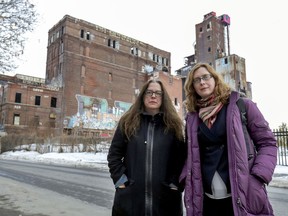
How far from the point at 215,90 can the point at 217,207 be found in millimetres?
1001

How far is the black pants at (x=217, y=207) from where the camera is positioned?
2.16 metres

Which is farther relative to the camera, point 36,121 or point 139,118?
point 36,121

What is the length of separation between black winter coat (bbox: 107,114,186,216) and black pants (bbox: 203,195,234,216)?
377mm

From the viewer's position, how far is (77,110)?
4891 centimetres

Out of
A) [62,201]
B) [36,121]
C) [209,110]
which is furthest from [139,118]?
[36,121]

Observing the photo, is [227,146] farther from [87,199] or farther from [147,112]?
[87,199]

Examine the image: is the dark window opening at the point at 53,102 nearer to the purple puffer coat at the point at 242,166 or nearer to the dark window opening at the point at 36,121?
the dark window opening at the point at 36,121

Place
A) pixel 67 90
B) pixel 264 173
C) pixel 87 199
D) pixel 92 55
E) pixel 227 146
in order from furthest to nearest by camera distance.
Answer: pixel 92 55
pixel 67 90
pixel 87 199
pixel 227 146
pixel 264 173

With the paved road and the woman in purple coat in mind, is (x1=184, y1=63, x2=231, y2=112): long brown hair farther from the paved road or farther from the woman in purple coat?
the paved road

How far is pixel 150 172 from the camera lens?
2555 mm

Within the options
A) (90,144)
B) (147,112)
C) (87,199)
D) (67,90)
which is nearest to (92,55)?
(67,90)

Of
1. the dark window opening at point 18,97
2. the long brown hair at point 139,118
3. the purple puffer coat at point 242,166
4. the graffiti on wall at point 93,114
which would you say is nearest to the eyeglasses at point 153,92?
the long brown hair at point 139,118

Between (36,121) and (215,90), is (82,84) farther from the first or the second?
(215,90)

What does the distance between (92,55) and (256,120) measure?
176 ft
